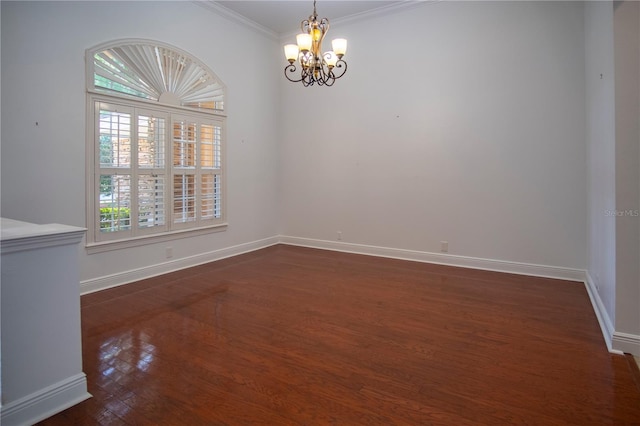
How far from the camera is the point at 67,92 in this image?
3527 mm

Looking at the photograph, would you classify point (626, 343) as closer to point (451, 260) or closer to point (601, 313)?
point (601, 313)

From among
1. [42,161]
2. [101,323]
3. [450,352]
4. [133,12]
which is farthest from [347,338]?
[133,12]

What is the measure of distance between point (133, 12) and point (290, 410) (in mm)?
4462

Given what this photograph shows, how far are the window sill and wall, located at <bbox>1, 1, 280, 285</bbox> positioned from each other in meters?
0.06

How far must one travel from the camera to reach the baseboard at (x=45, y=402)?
1708 mm

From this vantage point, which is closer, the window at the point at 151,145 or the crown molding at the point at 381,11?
the window at the point at 151,145

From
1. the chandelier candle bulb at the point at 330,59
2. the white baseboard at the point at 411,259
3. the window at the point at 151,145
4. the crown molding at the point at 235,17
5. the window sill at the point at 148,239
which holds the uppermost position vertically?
the crown molding at the point at 235,17

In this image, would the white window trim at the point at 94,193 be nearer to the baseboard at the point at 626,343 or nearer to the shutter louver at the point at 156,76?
the shutter louver at the point at 156,76

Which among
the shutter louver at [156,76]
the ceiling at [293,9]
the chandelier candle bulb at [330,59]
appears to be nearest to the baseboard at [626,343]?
the chandelier candle bulb at [330,59]

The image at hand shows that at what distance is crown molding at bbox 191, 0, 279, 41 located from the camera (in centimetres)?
491

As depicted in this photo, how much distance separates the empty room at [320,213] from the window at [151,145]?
0.02m

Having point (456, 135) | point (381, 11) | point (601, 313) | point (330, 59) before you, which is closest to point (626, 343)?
point (601, 313)

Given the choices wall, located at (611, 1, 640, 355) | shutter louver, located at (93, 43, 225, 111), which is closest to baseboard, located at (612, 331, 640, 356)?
wall, located at (611, 1, 640, 355)

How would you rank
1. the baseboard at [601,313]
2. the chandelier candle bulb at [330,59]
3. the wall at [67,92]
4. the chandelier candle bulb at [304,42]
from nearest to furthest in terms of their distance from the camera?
1. the baseboard at [601,313]
2. the wall at [67,92]
3. the chandelier candle bulb at [304,42]
4. the chandelier candle bulb at [330,59]
